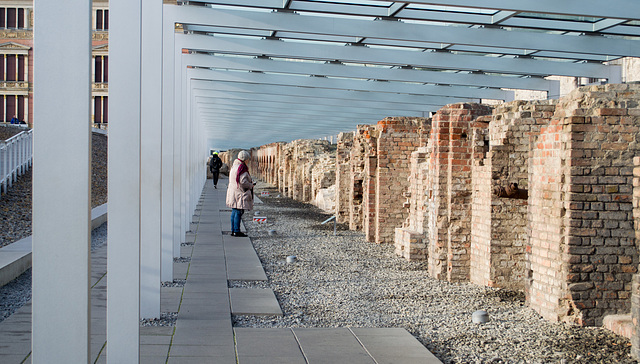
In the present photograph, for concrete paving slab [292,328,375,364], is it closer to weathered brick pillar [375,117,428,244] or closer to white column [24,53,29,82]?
weathered brick pillar [375,117,428,244]

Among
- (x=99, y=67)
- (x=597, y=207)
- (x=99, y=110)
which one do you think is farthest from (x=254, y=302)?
(x=99, y=67)

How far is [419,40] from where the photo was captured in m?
12.6

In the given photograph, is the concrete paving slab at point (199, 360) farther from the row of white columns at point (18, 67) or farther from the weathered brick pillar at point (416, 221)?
the row of white columns at point (18, 67)

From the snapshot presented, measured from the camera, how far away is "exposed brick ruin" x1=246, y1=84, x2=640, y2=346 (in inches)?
231

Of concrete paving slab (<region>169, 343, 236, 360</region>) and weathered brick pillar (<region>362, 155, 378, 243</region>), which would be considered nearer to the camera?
concrete paving slab (<region>169, 343, 236, 360</region>)

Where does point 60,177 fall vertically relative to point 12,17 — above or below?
below

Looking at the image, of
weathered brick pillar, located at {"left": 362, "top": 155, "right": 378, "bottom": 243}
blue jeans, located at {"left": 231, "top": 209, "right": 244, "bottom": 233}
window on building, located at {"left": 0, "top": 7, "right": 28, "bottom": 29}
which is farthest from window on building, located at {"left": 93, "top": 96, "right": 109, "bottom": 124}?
weathered brick pillar, located at {"left": 362, "top": 155, "right": 378, "bottom": 243}

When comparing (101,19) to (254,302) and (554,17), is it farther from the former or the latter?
(254,302)

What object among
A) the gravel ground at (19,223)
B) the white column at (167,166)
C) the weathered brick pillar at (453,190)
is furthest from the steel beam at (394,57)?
the weathered brick pillar at (453,190)

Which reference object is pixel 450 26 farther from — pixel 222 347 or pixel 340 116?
pixel 340 116

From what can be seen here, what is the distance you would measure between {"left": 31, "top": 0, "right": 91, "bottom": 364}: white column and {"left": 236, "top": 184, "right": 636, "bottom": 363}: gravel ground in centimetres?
304

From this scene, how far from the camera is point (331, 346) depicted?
5.10 m

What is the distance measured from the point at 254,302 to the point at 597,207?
3.50 metres

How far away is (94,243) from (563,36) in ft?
32.1
